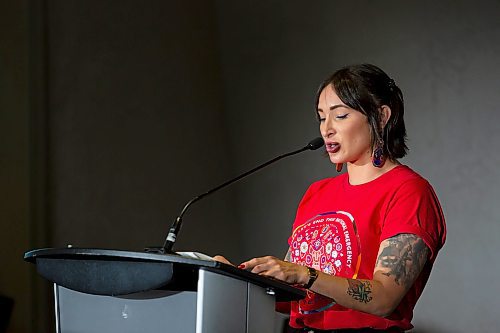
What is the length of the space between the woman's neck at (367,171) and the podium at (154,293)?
483 mm

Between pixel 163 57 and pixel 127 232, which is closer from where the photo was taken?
pixel 127 232

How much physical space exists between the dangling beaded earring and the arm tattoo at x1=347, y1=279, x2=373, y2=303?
0.37 m

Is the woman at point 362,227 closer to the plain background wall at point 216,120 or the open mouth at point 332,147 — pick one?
the open mouth at point 332,147

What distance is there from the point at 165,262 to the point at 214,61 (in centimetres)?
353

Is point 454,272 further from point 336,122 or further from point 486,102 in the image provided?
point 336,122

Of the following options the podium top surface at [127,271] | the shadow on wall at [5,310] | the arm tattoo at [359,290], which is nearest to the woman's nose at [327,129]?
the arm tattoo at [359,290]

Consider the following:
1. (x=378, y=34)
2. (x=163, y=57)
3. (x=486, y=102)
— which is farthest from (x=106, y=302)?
(x=163, y=57)

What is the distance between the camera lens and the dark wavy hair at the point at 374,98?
1.87 metres

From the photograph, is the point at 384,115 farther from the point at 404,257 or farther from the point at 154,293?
the point at 154,293

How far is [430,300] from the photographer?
3707 millimetres

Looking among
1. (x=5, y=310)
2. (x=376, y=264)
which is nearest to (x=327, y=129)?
(x=376, y=264)

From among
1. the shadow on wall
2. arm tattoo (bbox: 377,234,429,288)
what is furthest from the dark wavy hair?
the shadow on wall

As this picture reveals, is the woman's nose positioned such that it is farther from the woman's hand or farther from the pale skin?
the woman's hand

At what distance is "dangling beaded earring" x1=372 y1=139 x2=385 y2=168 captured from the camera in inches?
74.1
